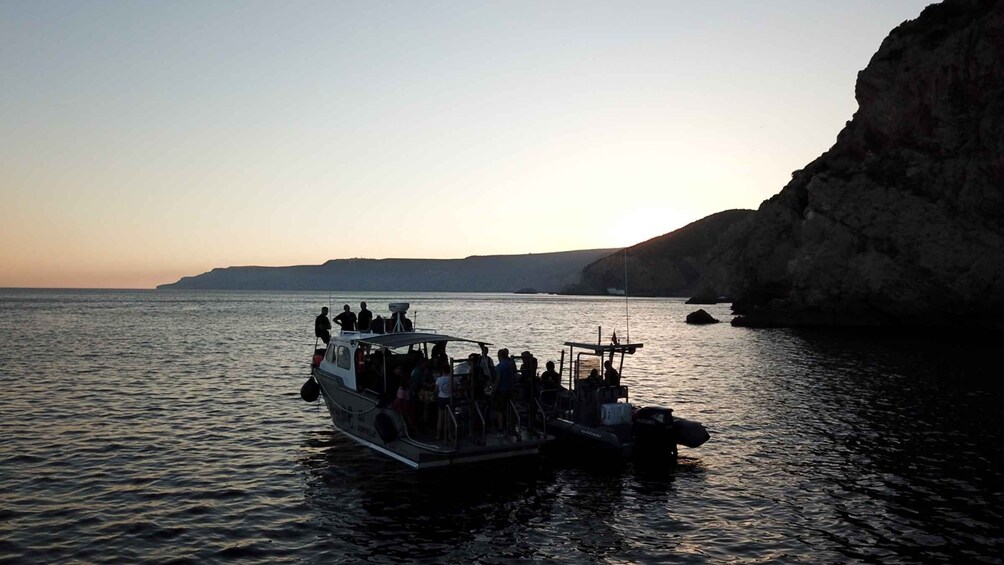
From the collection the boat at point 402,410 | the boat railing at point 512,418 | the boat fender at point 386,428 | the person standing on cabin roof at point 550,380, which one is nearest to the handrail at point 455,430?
the boat at point 402,410

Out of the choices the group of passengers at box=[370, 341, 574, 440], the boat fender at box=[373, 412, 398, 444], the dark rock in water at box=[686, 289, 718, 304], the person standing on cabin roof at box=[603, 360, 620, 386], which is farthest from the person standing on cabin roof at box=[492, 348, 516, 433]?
the dark rock in water at box=[686, 289, 718, 304]

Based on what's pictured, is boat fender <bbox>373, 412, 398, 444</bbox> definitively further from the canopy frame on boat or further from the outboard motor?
the outboard motor

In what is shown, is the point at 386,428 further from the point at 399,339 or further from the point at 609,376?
the point at 609,376

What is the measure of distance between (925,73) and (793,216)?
21.3 meters

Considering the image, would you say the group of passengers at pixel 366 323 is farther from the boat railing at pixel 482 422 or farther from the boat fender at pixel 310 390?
the boat railing at pixel 482 422

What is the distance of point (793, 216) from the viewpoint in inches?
2847

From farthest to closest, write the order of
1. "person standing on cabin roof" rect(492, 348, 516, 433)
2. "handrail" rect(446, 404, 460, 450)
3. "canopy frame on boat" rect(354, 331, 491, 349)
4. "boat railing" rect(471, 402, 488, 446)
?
"person standing on cabin roof" rect(492, 348, 516, 433)
"canopy frame on boat" rect(354, 331, 491, 349)
"boat railing" rect(471, 402, 488, 446)
"handrail" rect(446, 404, 460, 450)

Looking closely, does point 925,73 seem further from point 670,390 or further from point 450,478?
point 450,478

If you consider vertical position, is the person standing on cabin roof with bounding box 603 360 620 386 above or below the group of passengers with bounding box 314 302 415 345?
below

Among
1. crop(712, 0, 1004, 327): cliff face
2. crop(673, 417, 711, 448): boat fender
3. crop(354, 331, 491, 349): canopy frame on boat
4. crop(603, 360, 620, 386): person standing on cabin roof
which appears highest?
crop(712, 0, 1004, 327): cliff face

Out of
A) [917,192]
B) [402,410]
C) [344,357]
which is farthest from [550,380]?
[917,192]

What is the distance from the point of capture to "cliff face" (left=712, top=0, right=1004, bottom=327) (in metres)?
48.7

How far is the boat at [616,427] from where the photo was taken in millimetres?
17203

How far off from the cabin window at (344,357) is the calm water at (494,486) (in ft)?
7.72
